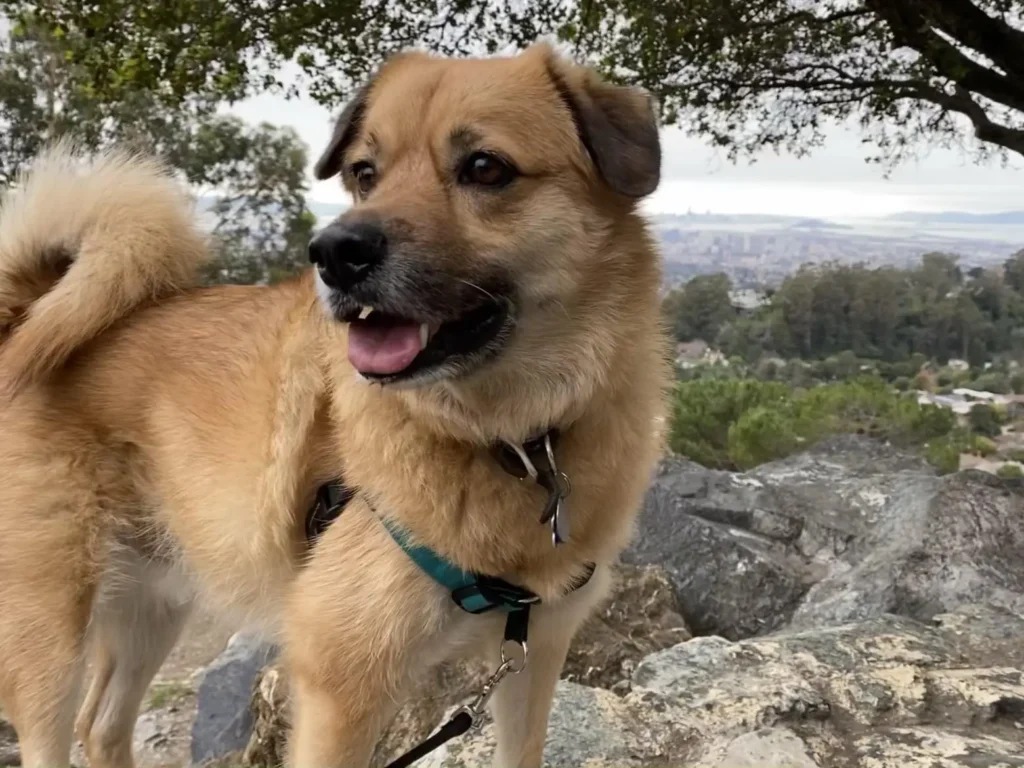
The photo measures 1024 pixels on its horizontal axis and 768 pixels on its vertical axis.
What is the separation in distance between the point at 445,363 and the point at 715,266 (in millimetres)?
5048

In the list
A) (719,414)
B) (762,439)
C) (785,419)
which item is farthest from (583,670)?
(785,419)

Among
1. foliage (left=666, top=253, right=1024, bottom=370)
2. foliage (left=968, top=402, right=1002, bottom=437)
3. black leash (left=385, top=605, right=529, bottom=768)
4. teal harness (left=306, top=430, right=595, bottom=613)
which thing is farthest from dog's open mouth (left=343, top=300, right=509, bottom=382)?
foliage (left=968, top=402, right=1002, bottom=437)

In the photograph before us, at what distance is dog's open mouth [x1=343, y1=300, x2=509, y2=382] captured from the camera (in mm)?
1857

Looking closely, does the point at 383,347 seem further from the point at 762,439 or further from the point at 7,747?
the point at 762,439

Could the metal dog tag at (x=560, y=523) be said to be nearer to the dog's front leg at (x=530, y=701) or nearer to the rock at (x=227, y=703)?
the dog's front leg at (x=530, y=701)

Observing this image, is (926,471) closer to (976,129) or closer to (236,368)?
(976,129)

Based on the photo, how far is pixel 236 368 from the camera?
246cm

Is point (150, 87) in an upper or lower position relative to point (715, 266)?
upper

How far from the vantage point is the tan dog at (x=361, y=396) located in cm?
198

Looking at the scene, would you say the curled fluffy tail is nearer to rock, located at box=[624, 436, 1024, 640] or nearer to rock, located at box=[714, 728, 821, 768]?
rock, located at box=[714, 728, 821, 768]

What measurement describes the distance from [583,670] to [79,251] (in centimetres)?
270

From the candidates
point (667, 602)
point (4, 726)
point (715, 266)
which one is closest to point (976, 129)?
point (715, 266)

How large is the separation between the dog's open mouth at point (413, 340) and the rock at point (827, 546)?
3.25m

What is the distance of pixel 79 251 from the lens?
2643 millimetres
